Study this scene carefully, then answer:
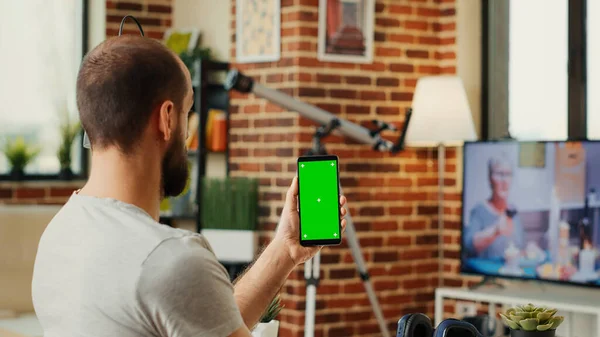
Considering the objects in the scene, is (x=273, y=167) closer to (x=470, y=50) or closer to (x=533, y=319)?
(x=470, y=50)

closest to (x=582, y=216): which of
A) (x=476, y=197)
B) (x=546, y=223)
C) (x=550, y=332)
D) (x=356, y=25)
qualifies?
(x=546, y=223)

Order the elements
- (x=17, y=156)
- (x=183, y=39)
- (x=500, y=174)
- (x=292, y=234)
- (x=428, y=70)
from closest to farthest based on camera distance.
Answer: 1. (x=292, y=234)
2. (x=500, y=174)
3. (x=428, y=70)
4. (x=17, y=156)
5. (x=183, y=39)

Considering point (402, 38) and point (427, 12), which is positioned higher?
point (427, 12)

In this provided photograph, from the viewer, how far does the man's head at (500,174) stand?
4.56 m

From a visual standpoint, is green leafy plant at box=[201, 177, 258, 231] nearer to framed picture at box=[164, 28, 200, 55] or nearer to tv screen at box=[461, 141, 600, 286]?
framed picture at box=[164, 28, 200, 55]

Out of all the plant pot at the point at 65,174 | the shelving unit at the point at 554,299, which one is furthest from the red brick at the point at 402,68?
the plant pot at the point at 65,174

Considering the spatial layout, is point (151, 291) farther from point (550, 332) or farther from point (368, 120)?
point (368, 120)

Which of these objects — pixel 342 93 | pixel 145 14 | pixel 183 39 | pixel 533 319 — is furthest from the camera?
pixel 145 14

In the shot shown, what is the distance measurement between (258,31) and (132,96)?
146 inches

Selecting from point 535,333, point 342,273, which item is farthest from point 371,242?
point 535,333

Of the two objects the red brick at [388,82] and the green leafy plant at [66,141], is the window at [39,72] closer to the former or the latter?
the green leafy plant at [66,141]

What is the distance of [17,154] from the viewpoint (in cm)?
Result: 544

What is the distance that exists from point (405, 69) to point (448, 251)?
99 cm

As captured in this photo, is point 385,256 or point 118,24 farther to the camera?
point 118,24
